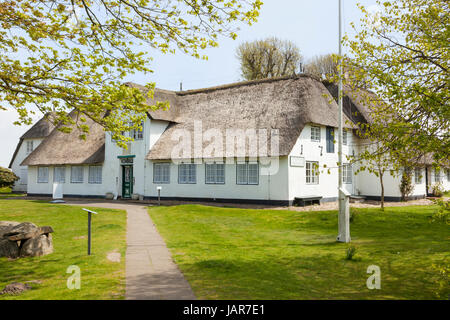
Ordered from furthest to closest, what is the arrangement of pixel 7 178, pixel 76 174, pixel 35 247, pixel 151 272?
1. pixel 7 178
2. pixel 76 174
3. pixel 35 247
4. pixel 151 272

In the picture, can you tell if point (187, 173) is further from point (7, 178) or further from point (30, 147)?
point (7, 178)

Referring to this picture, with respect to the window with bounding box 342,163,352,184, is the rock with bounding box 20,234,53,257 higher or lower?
lower

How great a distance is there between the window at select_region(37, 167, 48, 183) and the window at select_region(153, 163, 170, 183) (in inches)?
483

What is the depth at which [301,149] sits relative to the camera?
2222cm

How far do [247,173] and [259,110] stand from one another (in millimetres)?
4172

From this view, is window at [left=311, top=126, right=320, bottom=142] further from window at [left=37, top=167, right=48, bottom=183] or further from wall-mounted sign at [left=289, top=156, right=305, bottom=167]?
window at [left=37, top=167, right=48, bottom=183]

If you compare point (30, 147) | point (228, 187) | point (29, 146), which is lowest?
point (228, 187)

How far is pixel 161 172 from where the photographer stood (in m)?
26.0

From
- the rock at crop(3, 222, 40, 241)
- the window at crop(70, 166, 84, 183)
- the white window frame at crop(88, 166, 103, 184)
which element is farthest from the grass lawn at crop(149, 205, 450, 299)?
the window at crop(70, 166, 84, 183)

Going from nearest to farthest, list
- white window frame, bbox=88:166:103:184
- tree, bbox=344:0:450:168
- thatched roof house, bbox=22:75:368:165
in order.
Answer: tree, bbox=344:0:450:168 < thatched roof house, bbox=22:75:368:165 < white window frame, bbox=88:166:103:184

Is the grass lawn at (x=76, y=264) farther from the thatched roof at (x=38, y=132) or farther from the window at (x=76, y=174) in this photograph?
the thatched roof at (x=38, y=132)

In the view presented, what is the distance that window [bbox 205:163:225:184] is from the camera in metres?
23.7

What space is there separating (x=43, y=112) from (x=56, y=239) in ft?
15.7

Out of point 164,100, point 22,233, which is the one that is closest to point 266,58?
point 164,100
